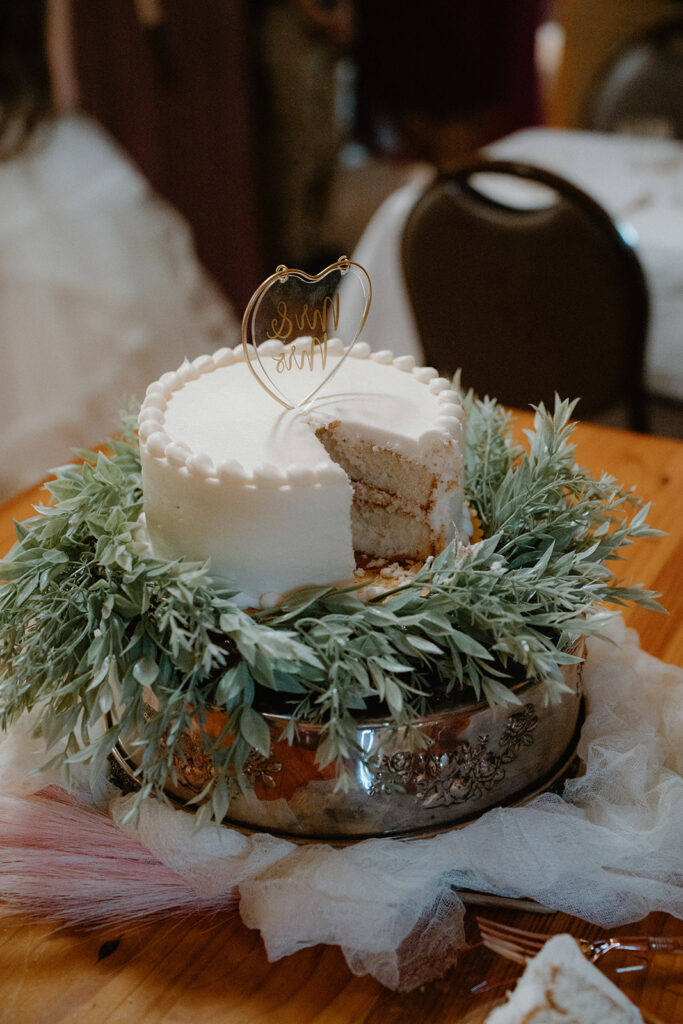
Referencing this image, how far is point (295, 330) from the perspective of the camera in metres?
1.10

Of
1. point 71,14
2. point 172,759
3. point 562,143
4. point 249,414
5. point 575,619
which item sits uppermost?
point 71,14

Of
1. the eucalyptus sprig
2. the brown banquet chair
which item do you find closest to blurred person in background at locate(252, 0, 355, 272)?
the brown banquet chair

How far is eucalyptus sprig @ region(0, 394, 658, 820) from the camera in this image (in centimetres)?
84

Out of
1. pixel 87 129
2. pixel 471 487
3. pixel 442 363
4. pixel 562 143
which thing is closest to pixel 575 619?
pixel 471 487

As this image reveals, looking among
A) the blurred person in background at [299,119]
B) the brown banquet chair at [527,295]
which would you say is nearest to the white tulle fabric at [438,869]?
the brown banquet chair at [527,295]

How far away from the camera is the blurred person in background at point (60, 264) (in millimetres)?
3012

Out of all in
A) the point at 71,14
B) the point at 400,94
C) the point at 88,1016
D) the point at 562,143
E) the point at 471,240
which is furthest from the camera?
the point at 400,94

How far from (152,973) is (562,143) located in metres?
2.75

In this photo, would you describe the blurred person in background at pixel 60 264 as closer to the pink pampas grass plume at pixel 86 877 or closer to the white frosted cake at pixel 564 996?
the pink pampas grass plume at pixel 86 877

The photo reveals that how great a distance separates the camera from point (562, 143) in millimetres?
2947

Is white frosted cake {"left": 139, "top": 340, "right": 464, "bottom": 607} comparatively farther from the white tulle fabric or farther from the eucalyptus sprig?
the white tulle fabric

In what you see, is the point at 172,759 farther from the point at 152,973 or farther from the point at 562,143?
the point at 562,143

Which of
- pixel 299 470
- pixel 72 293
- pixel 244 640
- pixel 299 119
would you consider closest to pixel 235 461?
pixel 299 470

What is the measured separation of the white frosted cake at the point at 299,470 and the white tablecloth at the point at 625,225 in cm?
126
